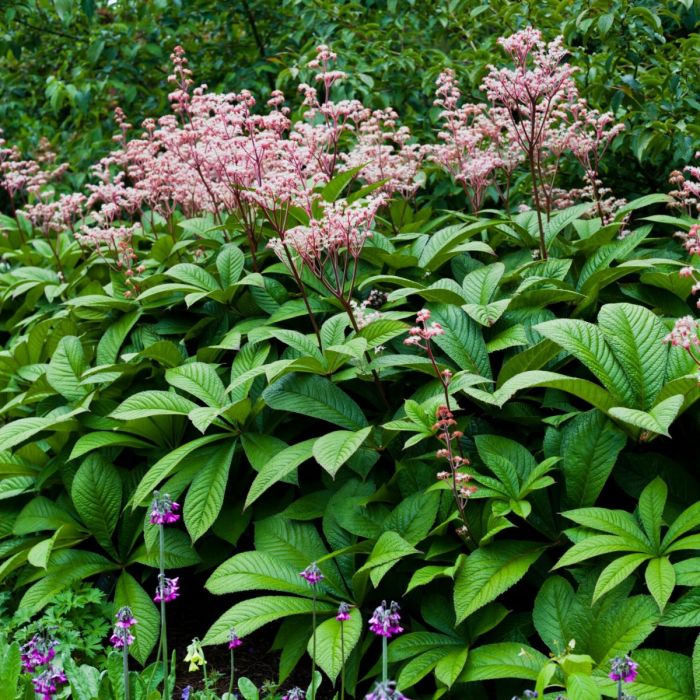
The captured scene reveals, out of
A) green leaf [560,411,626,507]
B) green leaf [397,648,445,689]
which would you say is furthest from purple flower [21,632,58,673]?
green leaf [560,411,626,507]

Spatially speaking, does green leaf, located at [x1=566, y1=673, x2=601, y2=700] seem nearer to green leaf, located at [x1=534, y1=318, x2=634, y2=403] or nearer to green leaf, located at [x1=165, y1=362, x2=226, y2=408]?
green leaf, located at [x1=534, y1=318, x2=634, y2=403]

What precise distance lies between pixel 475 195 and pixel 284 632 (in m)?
2.34

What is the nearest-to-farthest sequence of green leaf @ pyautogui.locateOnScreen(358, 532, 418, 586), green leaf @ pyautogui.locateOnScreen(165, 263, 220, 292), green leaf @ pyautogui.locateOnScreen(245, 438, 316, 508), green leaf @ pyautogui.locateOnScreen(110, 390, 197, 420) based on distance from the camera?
green leaf @ pyautogui.locateOnScreen(358, 532, 418, 586) < green leaf @ pyautogui.locateOnScreen(245, 438, 316, 508) < green leaf @ pyautogui.locateOnScreen(110, 390, 197, 420) < green leaf @ pyautogui.locateOnScreen(165, 263, 220, 292)

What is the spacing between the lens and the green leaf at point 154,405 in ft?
9.75

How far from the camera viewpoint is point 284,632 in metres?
2.72

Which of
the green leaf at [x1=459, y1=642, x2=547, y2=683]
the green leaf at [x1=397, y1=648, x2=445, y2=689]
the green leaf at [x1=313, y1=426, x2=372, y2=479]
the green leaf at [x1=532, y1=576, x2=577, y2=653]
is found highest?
the green leaf at [x1=313, y1=426, x2=372, y2=479]

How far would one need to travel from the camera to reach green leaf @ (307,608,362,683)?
227 cm

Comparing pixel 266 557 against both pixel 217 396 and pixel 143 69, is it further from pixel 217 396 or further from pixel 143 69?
pixel 143 69

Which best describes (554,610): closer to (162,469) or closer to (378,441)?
(378,441)

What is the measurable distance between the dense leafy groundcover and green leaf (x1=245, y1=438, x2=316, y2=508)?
17mm

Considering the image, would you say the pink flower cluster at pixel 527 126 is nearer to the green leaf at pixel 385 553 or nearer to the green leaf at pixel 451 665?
the green leaf at pixel 385 553

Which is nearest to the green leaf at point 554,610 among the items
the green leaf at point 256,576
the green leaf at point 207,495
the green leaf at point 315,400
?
the green leaf at point 256,576

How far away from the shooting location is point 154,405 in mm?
3021

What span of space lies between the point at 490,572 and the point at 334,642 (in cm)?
48
